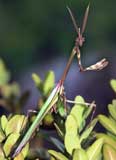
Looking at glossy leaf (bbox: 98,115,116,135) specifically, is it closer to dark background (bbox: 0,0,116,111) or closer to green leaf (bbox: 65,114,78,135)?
green leaf (bbox: 65,114,78,135)

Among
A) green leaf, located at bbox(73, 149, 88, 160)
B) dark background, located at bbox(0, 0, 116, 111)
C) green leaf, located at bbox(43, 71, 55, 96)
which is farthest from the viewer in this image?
dark background, located at bbox(0, 0, 116, 111)

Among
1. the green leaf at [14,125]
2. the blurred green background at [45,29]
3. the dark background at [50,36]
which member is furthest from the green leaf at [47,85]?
the blurred green background at [45,29]

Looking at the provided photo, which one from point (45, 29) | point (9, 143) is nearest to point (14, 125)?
point (9, 143)

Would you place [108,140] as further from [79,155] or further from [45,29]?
[45,29]

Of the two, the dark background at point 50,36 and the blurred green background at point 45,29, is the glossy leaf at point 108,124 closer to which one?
the dark background at point 50,36

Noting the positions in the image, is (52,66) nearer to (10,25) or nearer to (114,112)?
(10,25)

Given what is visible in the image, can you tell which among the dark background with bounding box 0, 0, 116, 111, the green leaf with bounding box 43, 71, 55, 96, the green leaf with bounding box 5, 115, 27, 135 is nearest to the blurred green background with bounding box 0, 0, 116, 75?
the dark background with bounding box 0, 0, 116, 111

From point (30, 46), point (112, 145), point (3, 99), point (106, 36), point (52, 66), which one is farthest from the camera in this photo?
point (52, 66)

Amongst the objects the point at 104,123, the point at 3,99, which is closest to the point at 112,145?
the point at 104,123

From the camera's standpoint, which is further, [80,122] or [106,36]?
[106,36]
